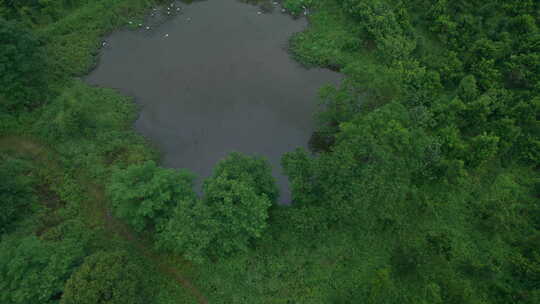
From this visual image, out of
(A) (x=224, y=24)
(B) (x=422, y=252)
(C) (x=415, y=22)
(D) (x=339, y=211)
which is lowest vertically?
(B) (x=422, y=252)

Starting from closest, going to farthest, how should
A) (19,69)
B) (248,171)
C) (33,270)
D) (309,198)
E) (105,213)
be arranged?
(33,270)
(248,171)
(309,198)
(105,213)
(19,69)

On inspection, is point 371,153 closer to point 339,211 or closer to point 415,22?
point 339,211

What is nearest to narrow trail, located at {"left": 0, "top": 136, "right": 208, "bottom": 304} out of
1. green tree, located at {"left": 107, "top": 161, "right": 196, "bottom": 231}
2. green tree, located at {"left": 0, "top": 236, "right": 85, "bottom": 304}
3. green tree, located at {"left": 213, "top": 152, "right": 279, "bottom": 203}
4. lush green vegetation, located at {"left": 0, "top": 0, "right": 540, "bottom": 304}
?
lush green vegetation, located at {"left": 0, "top": 0, "right": 540, "bottom": 304}

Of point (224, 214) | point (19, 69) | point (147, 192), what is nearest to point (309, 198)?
point (224, 214)

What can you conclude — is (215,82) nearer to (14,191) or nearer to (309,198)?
(309,198)

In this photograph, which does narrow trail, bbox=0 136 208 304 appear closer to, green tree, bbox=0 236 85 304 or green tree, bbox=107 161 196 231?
green tree, bbox=107 161 196 231

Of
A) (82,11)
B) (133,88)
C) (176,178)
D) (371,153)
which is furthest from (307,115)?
(82,11)

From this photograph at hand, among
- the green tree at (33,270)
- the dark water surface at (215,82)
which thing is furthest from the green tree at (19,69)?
the green tree at (33,270)
